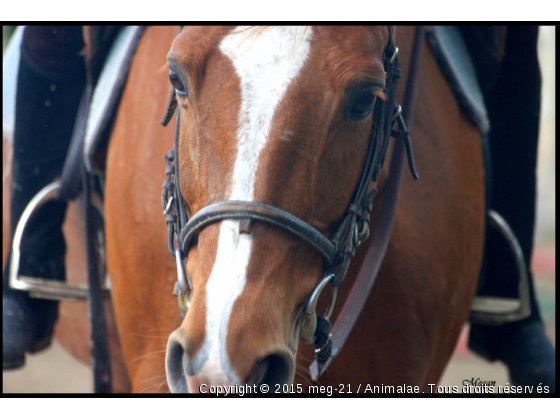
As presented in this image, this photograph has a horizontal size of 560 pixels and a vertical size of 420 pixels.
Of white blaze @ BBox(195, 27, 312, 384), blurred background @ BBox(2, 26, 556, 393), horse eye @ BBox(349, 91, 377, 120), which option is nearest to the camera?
white blaze @ BBox(195, 27, 312, 384)

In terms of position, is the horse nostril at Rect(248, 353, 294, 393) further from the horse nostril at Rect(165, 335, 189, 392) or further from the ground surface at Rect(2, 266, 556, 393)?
the ground surface at Rect(2, 266, 556, 393)

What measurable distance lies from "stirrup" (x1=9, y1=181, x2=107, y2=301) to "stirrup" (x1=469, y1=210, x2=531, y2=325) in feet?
4.63

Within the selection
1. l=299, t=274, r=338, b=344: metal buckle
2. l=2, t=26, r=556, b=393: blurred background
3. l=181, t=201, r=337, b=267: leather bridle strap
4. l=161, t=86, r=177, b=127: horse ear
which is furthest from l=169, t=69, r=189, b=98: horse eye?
l=2, t=26, r=556, b=393: blurred background

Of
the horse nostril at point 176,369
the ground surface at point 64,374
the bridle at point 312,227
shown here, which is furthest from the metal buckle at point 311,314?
the ground surface at point 64,374

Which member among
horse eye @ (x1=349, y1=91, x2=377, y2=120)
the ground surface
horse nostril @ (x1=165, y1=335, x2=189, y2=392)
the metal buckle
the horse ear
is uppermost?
horse eye @ (x1=349, y1=91, x2=377, y2=120)

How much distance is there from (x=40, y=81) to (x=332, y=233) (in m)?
1.62

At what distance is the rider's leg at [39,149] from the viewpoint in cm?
270

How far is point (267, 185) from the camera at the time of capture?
1477 millimetres

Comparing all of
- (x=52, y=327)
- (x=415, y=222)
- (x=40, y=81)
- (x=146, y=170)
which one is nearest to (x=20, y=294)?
(x=52, y=327)

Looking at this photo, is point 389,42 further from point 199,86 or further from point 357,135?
point 199,86

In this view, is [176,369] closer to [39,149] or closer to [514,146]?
[39,149]

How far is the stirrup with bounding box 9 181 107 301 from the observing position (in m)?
2.65

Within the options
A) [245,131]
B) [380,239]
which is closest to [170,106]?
[245,131]

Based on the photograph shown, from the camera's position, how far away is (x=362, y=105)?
1620 mm
